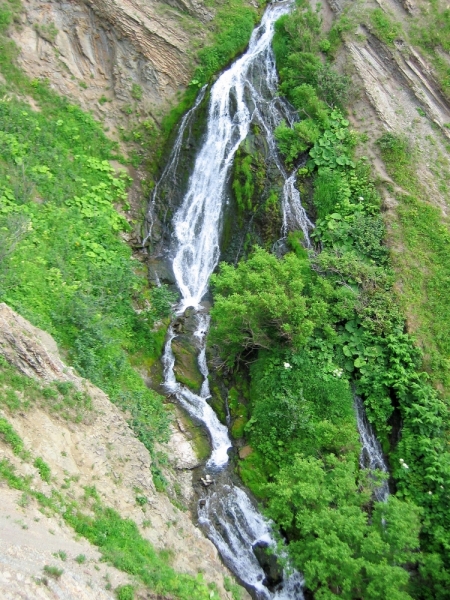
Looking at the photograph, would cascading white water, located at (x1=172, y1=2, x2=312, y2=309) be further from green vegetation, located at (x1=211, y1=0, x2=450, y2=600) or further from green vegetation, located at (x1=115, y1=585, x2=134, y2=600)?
green vegetation, located at (x1=115, y1=585, x2=134, y2=600)

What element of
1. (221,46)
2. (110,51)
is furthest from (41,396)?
(221,46)

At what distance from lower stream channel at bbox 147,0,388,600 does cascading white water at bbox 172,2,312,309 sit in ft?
0.13

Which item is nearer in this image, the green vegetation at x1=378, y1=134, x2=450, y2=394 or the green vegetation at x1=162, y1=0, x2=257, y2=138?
the green vegetation at x1=378, y1=134, x2=450, y2=394

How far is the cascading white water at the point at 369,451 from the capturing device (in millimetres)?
12328

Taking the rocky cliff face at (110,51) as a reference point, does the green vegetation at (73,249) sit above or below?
below

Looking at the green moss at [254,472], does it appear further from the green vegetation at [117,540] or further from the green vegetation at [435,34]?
the green vegetation at [435,34]

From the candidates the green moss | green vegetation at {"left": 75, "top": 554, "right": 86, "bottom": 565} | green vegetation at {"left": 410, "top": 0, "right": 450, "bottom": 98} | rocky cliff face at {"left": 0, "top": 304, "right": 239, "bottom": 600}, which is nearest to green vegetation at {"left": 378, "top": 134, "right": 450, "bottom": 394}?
green vegetation at {"left": 410, "top": 0, "right": 450, "bottom": 98}

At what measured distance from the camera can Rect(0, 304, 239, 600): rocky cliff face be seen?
7445mm

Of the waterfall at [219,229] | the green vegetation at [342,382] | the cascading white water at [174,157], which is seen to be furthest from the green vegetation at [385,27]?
the cascading white water at [174,157]

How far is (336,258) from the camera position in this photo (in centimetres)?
1455

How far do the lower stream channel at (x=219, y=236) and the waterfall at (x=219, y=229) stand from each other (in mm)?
21

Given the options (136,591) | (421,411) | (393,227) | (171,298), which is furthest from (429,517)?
(171,298)

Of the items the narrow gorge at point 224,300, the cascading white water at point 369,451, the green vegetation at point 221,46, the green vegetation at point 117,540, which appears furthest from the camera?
the green vegetation at point 221,46

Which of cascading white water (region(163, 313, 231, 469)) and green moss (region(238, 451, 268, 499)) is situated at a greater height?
green moss (region(238, 451, 268, 499))
